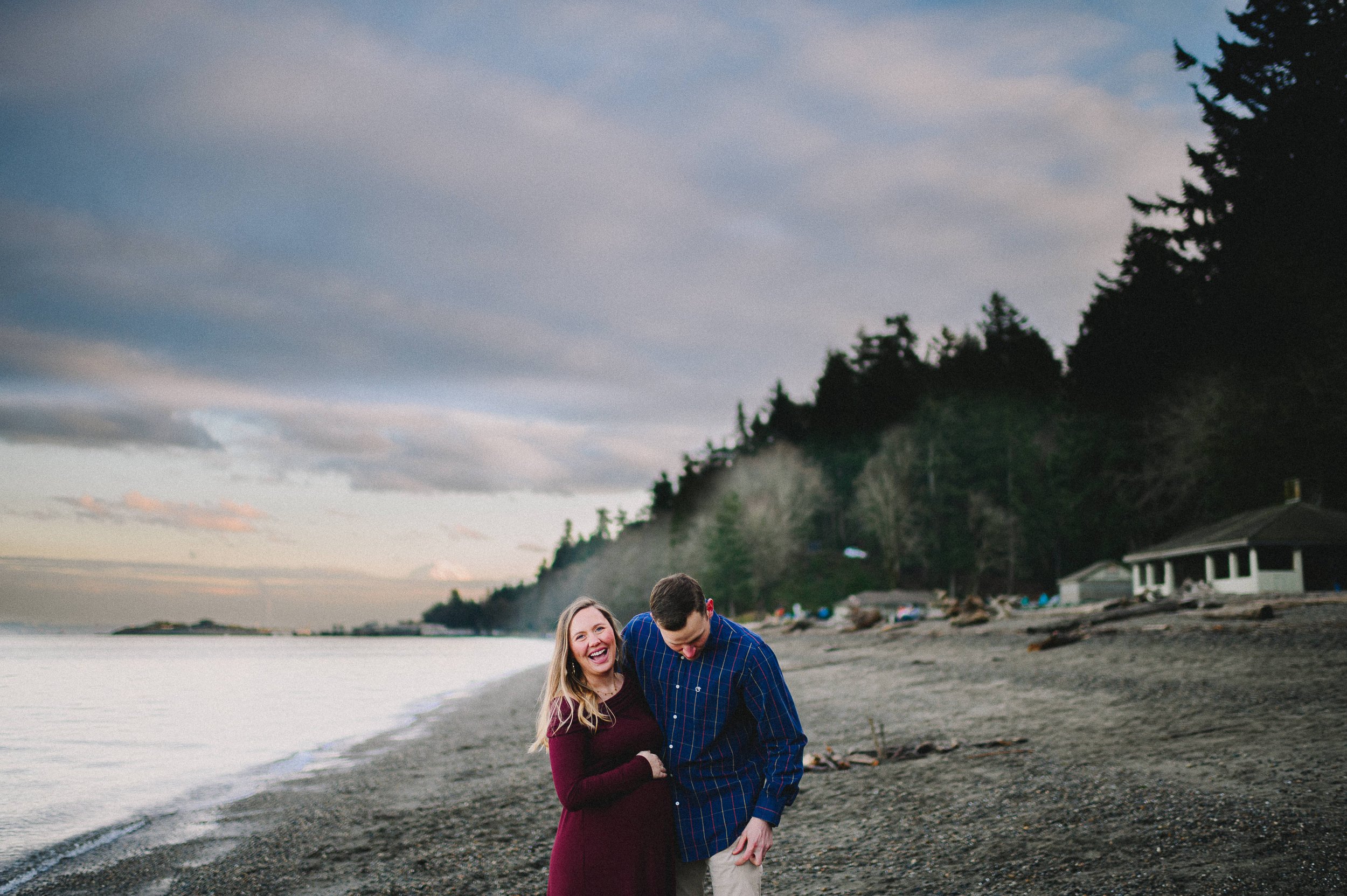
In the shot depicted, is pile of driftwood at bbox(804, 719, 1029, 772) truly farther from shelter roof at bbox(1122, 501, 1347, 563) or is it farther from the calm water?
shelter roof at bbox(1122, 501, 1347, 563)

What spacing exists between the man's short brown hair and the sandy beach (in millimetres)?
3702

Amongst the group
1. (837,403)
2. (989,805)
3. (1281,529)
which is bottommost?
(989,805)

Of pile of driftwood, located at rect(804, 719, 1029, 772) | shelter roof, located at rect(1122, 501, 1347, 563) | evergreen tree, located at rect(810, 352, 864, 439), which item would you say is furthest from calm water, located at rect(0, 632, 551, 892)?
evergreen tree, located at rect(810, 352, 864, 439)

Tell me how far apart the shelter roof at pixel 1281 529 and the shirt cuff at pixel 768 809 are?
34966 mm

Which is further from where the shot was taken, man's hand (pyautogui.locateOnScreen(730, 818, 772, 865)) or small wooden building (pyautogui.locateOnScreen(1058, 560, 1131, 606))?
small wooden building (pyautogui.locateOnScreen(1058, 560, 1131, 606))

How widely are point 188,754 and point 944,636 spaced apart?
65.4 ft

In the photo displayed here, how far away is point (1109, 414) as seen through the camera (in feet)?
174

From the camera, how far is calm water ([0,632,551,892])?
1305 cm

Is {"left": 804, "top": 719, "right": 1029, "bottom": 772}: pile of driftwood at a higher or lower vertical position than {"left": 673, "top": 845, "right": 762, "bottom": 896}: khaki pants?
lower

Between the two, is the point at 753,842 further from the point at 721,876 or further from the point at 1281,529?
the point at 1281,529

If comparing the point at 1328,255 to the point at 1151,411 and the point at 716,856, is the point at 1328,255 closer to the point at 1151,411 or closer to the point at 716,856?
the point at 1151,411

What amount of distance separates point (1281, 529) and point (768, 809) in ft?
117

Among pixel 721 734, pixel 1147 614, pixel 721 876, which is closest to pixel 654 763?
pixel 721 734

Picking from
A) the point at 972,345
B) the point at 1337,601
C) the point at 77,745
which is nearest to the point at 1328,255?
the point at 1337,601
